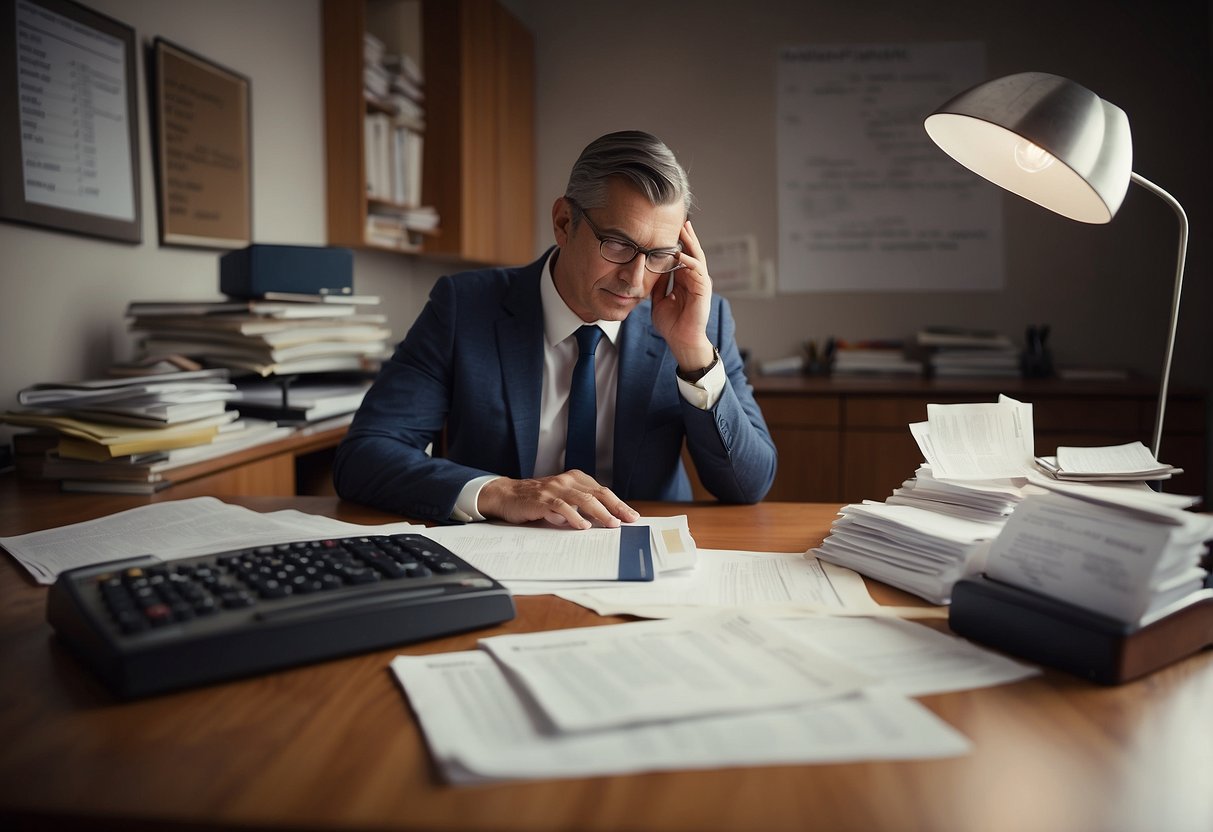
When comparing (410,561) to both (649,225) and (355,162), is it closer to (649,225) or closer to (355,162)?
(649,225)

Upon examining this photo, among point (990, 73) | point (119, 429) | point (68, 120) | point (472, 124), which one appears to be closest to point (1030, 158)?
point (119, 429)

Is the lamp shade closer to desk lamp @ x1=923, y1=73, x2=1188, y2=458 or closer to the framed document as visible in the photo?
desk lamp @ x1=923, y1=73, x2=1188, y2=458

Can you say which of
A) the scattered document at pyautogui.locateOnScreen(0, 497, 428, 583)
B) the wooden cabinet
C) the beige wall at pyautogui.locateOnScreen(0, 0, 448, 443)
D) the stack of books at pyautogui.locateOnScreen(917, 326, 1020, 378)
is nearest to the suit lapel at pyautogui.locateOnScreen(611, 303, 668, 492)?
the scattered document at pyautogui.locateOnScreen(0, 497, 428, 583)

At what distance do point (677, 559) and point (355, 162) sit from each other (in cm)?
218

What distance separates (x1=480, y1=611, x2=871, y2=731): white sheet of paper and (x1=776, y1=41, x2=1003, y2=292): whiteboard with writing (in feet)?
10.2

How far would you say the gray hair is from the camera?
149 centimetres

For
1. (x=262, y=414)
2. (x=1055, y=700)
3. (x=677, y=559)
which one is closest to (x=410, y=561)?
(x=677, y=559)

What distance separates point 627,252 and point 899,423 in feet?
6.08

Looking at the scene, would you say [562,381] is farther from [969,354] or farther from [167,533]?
[969,354]

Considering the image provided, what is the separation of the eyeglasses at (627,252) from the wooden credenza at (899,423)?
1594 millimetres

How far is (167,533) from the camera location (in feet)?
3.72

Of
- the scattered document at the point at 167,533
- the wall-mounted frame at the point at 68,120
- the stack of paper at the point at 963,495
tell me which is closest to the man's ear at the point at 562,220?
the scattered document at the point at 167,533

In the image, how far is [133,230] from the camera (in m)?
2.03

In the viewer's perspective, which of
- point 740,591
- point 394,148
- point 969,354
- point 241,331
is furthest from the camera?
point 969,354
